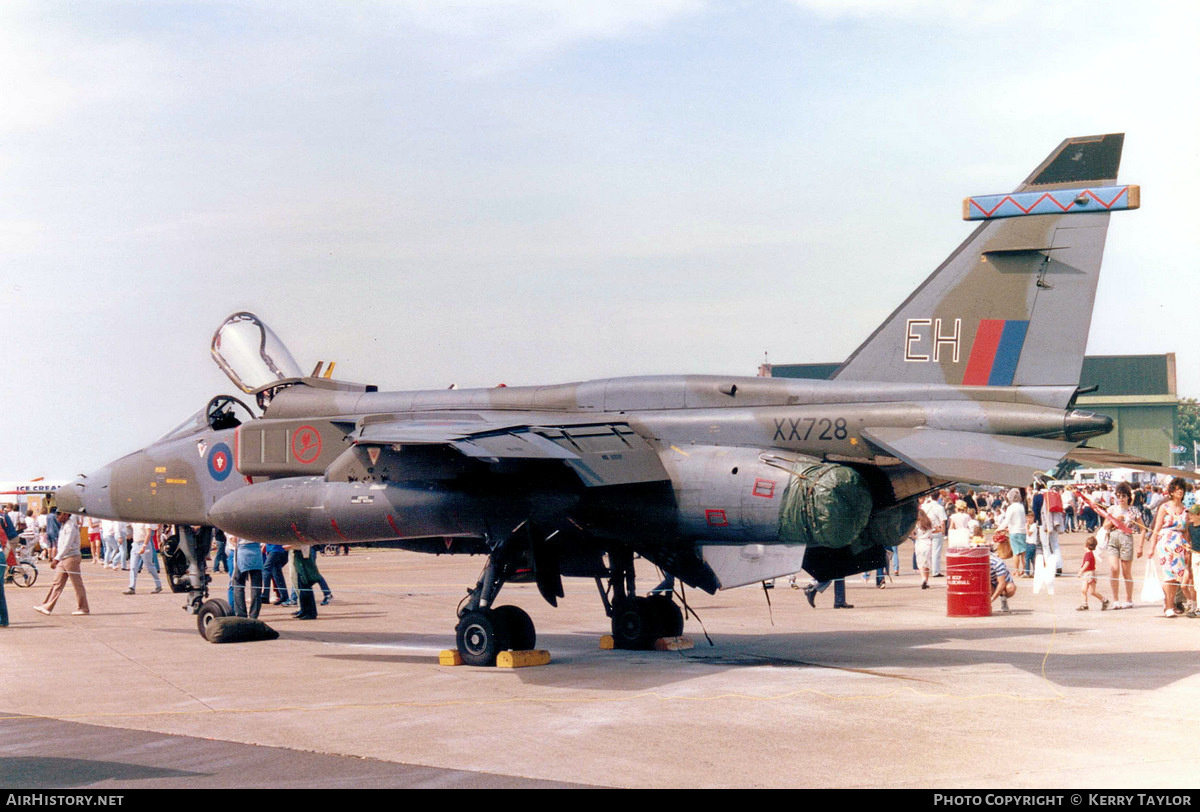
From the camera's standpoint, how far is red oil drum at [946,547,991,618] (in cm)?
1744

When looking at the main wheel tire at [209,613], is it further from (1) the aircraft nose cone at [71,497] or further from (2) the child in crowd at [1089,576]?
(2) the child in crowd at [1089,576]

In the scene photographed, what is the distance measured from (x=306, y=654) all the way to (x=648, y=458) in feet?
16.7

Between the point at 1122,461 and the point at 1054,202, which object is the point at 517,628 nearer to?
the point at 1122,461

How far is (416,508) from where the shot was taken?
1312cm

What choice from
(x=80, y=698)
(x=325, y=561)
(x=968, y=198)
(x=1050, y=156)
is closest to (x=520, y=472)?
(x=80, y=698)

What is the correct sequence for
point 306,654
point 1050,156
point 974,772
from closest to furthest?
point 974,772 → point 1050,156 → point 306,654

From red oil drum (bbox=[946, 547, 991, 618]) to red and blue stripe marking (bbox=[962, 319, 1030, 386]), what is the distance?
553 cm

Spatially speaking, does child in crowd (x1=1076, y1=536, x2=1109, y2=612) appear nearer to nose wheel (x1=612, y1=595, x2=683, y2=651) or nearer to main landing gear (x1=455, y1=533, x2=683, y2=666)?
nose wheel (x1=612, y1=595, x2=683, y2=651)

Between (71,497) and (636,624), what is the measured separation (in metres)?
8.55

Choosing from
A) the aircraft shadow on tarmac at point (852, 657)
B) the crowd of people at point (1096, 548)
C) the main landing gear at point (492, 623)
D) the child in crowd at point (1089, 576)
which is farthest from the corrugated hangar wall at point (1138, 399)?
the main landing gear at point (492, 623)

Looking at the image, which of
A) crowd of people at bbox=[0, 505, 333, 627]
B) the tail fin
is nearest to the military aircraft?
the tail fin

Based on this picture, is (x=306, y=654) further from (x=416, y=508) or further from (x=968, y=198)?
(x=968, y=198)

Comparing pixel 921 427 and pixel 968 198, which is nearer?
pixel 921 427

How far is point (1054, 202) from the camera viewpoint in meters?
12.5
